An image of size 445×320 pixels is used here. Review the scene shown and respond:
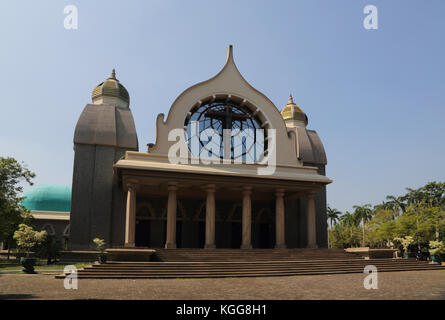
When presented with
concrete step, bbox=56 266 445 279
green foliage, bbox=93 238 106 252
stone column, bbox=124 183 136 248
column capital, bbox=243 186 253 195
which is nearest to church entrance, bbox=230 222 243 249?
column capital, bbox=243 186 253 195

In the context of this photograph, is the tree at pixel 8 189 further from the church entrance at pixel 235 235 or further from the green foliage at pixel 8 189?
the church entrance at pixel 235 235

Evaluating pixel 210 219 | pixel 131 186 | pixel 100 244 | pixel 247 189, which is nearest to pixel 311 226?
pixel 247 189

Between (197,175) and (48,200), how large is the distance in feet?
99.0

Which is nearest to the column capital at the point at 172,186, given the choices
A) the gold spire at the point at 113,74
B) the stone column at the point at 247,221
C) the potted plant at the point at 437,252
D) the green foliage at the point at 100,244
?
the stone column at the point at 247,221

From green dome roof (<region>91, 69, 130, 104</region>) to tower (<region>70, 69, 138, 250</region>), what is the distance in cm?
154

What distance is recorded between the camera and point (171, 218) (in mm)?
24875

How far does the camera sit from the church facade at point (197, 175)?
85.6ft

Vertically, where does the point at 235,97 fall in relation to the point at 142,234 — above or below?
above

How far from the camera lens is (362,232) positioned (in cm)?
7006

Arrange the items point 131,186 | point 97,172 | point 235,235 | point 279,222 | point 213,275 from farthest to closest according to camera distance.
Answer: point 235,235 < point 97,172 < point 279,222 < point 131,186 < point 213,275

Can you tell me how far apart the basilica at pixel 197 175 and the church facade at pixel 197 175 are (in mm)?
73

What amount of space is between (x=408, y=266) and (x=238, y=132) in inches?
595

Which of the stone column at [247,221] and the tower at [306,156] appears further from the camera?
the tower at [306,156]

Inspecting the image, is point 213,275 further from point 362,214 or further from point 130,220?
point 362,214
